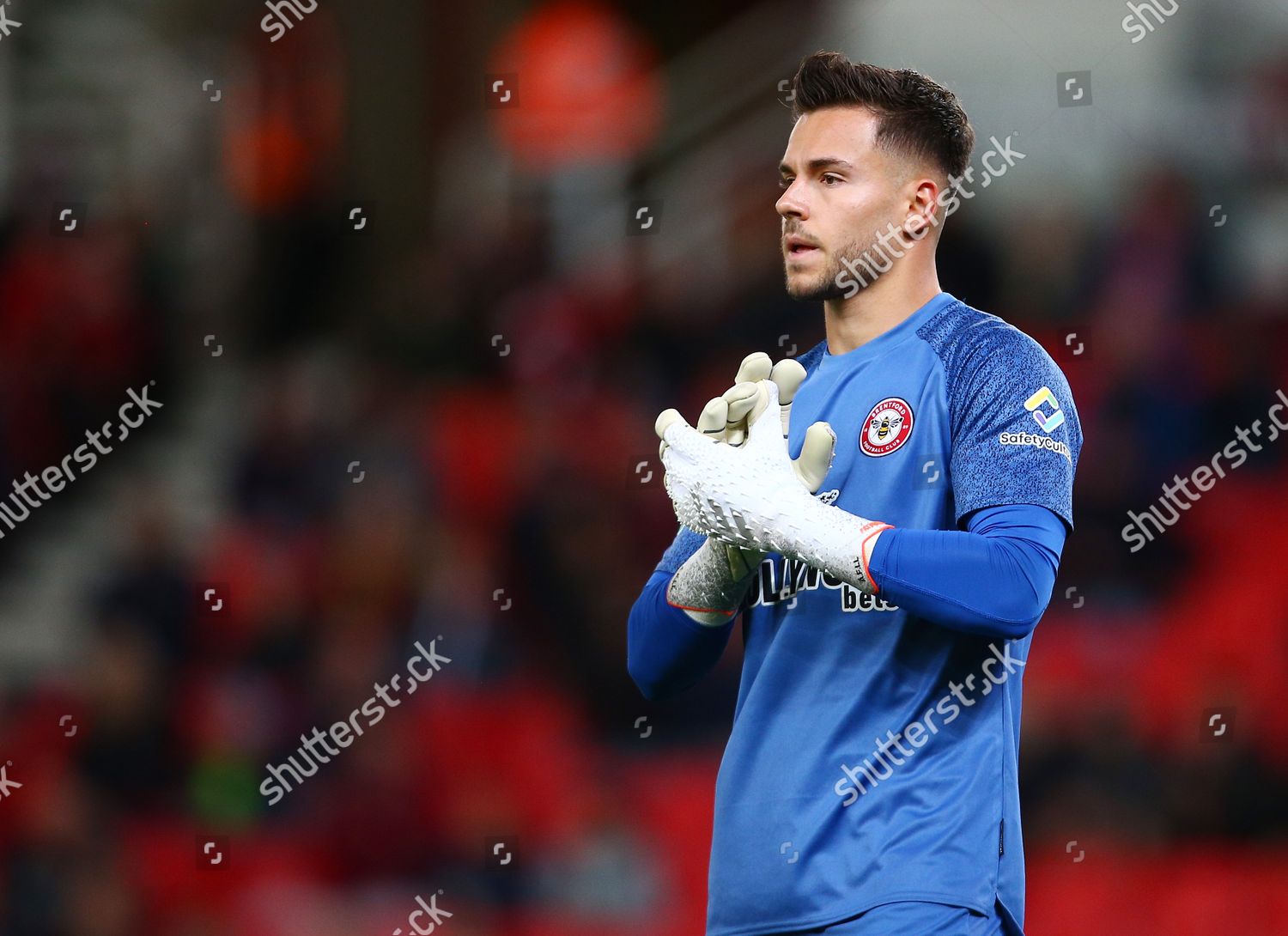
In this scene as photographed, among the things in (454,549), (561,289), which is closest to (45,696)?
(454,549)

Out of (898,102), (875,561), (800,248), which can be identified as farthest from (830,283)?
(875,561)

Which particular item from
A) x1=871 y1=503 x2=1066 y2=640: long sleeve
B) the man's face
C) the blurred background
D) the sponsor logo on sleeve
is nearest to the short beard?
the man's face

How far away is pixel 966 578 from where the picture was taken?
1714 millimetres

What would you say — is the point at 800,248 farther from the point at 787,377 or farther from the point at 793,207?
the point at 787,377

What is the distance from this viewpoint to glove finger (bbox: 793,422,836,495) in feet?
5.98

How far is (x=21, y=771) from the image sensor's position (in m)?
5.46

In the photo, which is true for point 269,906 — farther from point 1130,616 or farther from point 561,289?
point 1130,616

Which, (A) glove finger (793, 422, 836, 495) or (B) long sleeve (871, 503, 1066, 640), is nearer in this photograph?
(B) long sleeve (871, 503, 1066, 640)

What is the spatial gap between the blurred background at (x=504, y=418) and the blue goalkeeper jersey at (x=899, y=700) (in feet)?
9.96

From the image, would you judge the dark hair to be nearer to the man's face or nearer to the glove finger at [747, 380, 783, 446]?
the man's face

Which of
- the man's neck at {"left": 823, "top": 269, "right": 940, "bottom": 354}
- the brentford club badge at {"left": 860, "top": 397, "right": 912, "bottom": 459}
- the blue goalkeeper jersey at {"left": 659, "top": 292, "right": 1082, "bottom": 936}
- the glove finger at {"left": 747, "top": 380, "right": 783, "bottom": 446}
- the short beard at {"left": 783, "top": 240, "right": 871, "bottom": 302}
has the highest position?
the short beard at {"left": 783, "top": 240, "right": 871, "bottom": 302}

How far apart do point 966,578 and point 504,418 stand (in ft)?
14.7

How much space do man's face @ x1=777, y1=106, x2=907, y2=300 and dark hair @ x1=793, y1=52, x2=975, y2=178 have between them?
21mm

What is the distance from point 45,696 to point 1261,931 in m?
4.38
